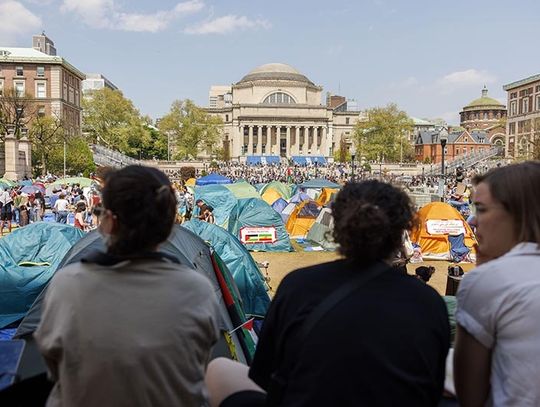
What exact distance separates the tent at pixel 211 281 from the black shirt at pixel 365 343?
295 cm

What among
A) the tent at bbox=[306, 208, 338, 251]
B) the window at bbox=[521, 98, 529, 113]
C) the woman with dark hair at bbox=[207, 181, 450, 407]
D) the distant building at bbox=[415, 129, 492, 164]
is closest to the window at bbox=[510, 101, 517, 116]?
the window at bbox=[521, 98, 529, 113]

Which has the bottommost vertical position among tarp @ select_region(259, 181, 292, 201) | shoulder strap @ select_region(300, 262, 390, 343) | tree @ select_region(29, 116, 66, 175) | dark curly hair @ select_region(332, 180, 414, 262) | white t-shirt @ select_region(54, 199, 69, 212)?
white t-shirt @ select_region(54, 199, 69, 212)

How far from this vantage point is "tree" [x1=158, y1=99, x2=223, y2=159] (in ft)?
257

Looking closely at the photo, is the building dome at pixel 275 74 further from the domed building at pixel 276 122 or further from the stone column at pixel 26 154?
the stone column at pixel 26 154

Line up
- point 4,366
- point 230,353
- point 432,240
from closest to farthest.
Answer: point 4,366, point 230,353, point 432,240

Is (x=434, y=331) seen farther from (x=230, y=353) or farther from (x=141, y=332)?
(x=230, y=353)

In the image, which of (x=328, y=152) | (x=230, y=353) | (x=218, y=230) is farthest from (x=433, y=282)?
(x=328, y=152)

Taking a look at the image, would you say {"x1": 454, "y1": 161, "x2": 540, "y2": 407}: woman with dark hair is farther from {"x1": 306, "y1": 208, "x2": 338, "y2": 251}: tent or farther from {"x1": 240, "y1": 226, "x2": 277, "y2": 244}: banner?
{"x1": 306, "y1": 208, "x2": 338, "y2": 251}: tent

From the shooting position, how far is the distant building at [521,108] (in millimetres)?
70069

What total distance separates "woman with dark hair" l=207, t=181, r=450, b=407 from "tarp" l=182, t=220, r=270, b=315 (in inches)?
254

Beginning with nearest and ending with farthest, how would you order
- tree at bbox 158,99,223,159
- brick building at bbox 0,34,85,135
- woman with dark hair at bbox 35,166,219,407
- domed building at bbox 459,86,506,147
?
woman with dark hair at bbox 35,166,219,407, brick building at bbox 0,34,85,135, tree at bbox 158,99,223,159, domed building at bbox 459,86,506,147

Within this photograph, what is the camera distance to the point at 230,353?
5.14 m

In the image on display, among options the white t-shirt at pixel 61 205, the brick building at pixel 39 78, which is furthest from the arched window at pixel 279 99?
the white t-shirt at pixel 61 205

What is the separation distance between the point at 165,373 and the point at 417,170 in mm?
76814
